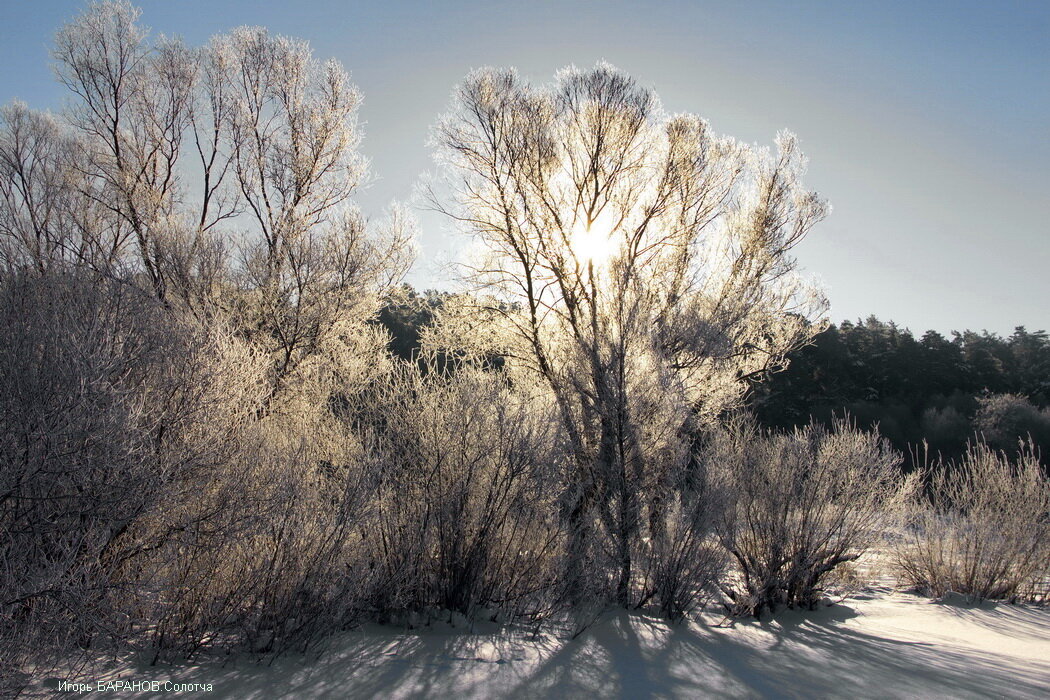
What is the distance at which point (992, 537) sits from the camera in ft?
34.6

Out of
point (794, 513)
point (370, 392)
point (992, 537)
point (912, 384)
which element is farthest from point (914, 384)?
point (370, 392)

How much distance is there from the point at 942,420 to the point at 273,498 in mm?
30123

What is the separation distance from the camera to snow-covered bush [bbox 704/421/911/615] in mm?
8766

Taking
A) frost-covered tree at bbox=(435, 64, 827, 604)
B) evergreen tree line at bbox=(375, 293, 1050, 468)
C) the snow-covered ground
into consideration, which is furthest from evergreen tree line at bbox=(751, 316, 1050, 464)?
the snow-covered ground

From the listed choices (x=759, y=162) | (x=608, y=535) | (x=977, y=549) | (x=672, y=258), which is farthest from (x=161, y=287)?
(x=977, y=549)

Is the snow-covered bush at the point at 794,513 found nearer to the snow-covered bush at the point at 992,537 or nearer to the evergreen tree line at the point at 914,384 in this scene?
the snow-covered bush at the point at 992,537

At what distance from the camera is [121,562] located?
5000 mm

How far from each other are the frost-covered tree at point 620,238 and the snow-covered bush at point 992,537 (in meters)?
3.61

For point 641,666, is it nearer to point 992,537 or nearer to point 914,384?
point 992,537

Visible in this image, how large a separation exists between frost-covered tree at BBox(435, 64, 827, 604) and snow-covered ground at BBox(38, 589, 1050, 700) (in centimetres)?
234

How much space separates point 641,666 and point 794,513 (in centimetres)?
399

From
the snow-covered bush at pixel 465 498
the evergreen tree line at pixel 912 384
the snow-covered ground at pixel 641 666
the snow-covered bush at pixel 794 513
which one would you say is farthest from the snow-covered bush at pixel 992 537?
the evergreen tree line at pixel 912 384

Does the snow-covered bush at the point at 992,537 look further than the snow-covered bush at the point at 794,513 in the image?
Yes

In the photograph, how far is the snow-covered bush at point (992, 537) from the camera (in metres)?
10.5
